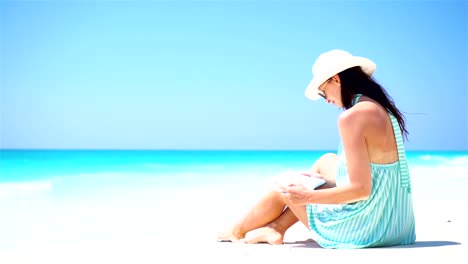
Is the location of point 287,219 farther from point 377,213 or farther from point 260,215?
point 377,213

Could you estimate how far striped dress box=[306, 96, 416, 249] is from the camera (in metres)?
2.87

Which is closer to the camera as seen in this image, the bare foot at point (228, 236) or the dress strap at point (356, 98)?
the dress strap at point (356, 98)

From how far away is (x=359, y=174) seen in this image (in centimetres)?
274

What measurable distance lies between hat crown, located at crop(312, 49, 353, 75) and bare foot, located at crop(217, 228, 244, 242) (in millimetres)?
1010

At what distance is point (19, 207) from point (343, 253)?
5.15 meters

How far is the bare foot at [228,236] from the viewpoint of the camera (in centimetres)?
333

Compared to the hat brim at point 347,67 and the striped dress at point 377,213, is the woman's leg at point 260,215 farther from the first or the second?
the hat brim at point 347,67

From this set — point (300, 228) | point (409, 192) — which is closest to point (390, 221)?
point (409, 192)

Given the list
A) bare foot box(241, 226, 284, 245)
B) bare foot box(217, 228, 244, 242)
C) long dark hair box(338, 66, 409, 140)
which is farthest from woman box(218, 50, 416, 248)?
bare foot box(217, 228, 244, 242)

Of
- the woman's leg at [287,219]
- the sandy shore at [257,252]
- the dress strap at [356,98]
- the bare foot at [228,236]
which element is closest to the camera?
the sandy shore at [257,252]

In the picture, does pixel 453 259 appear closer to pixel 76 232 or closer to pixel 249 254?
→ pixel 249 254

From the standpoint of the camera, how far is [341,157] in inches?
116

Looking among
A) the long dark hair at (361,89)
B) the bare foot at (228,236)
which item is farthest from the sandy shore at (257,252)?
the long dark hair at (361,89)

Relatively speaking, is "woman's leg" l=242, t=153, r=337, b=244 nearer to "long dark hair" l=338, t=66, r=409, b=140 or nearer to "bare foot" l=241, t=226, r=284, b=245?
"bare foot" l=241, t=226, r=284, b=245
